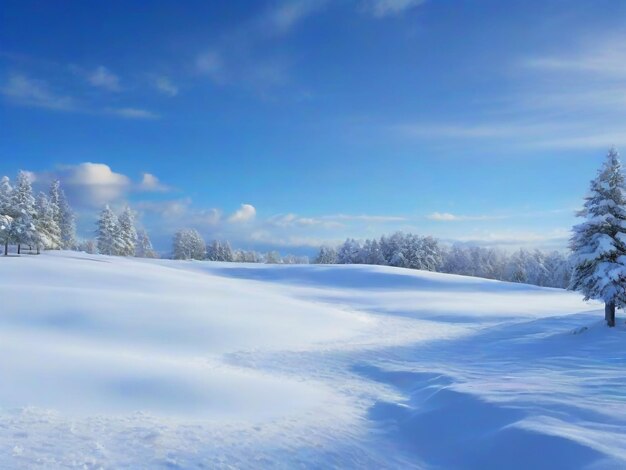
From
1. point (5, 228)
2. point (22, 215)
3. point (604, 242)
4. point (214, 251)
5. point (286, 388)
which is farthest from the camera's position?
point (214, 251)

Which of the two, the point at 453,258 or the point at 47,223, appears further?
the point at 453,258

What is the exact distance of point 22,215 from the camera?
4516cm

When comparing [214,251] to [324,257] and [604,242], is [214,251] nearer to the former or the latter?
[324,257]

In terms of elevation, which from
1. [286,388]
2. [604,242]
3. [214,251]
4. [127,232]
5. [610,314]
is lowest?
[286,388]

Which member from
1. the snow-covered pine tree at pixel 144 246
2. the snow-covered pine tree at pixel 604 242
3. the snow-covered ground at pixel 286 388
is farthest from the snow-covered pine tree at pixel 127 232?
the snow-covered pine tree at pixel 604 242

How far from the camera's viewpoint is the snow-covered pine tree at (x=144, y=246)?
89625 mm

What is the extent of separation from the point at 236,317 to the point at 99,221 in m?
55.0

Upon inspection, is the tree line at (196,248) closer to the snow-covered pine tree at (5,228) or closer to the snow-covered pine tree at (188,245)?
the snow-covered pine tree at (188,245)

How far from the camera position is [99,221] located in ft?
217

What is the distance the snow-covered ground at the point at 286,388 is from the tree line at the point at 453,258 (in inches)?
2282

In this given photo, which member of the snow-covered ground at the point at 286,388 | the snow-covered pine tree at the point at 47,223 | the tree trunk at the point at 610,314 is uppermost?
the snow-covered pine tree at the point at 47,223

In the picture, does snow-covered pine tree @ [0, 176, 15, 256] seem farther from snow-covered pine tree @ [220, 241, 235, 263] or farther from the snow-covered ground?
snow-covered pine tree @ [220, 241, 235, 263]

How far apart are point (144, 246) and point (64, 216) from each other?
22.7m

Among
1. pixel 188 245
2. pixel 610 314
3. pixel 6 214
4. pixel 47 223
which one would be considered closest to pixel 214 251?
pixel 188 245
